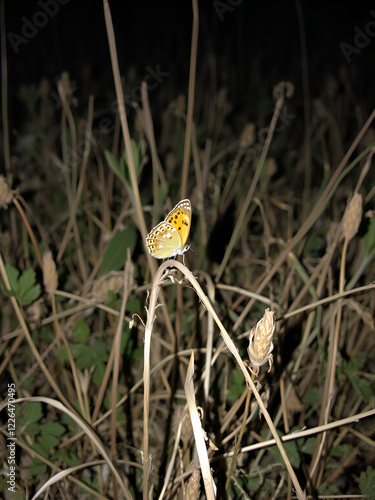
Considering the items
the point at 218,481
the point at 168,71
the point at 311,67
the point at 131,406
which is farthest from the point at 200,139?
the point at 311,67

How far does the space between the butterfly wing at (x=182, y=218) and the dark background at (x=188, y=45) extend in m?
1.49

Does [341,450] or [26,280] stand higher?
[26,280]

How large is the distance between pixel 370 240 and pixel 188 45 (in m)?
2.63

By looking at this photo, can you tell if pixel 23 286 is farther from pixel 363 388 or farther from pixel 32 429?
pixel 363 388

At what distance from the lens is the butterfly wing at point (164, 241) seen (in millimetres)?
498

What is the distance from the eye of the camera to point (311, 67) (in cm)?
284

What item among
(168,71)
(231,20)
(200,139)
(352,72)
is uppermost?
(231,20)

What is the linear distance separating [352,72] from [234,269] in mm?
1930

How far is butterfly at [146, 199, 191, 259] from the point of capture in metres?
0.49

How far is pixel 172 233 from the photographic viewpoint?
1.66 feet

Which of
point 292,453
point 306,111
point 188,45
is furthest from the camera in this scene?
point 188,45

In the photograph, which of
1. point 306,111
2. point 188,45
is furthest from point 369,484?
→ point 188,45

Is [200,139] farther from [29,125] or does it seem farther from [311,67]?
[311,67]

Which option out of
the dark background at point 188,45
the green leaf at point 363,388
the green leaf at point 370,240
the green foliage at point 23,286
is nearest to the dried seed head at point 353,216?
the green leaf at point 370,240
